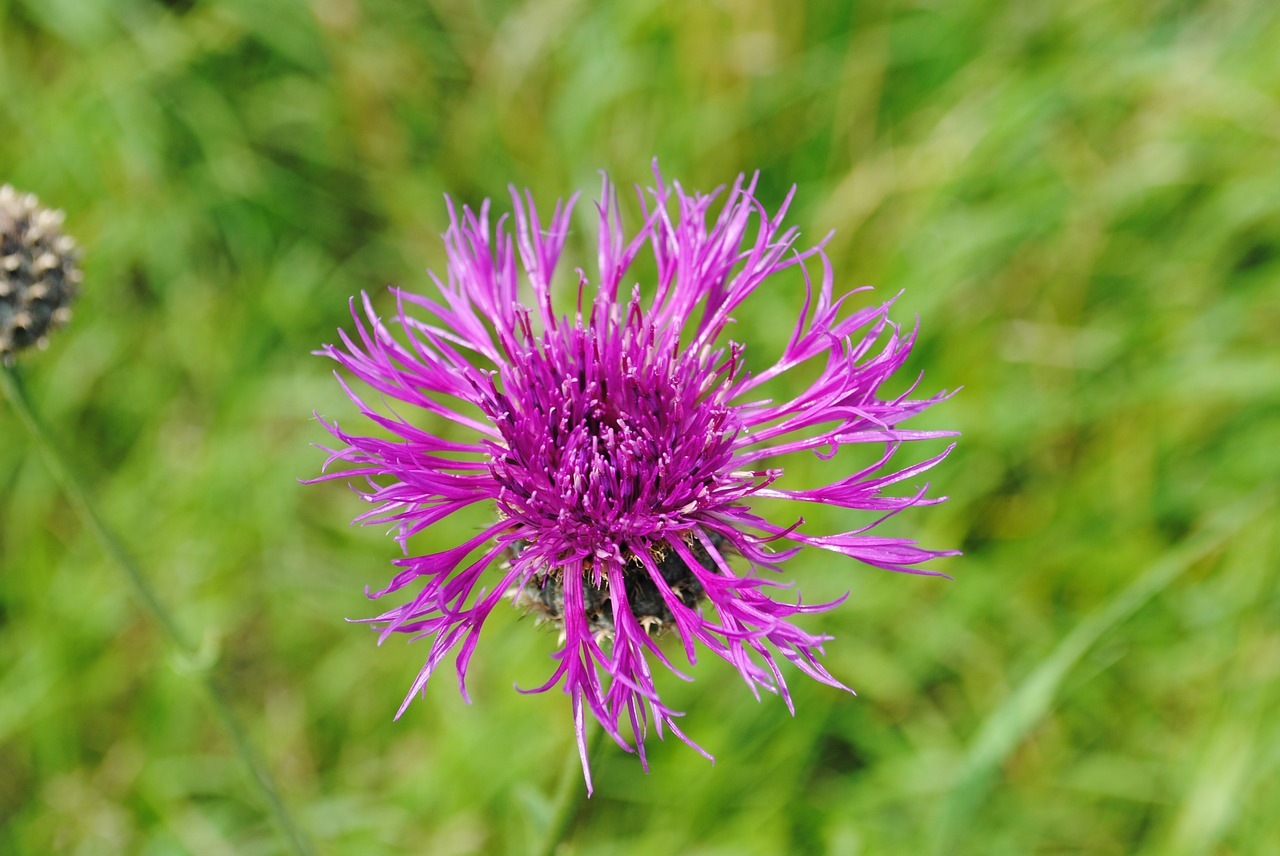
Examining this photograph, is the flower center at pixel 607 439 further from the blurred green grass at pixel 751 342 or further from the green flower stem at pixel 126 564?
the blurred green grass at pixel 751 342

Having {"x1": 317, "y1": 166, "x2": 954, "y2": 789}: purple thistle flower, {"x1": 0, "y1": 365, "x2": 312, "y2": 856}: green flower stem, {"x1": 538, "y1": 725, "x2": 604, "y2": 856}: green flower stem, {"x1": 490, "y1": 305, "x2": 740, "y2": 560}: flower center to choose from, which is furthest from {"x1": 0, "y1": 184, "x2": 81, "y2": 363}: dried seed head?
{"x1": 538, "y1": 725, "x2": 604, "y2": 856}: green flower stem

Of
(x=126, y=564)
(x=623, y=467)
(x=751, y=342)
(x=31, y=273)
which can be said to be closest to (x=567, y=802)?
(x=623, y=467)

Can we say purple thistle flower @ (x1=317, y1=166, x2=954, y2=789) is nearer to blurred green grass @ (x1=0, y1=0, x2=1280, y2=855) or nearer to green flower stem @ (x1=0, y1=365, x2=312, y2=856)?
green flower stem @ (x1=0, y1=365, x2=312, y2=856)

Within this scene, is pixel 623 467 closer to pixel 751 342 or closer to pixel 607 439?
pixel 607 439

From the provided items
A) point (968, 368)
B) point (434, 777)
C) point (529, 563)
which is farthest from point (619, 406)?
point (968, 368)

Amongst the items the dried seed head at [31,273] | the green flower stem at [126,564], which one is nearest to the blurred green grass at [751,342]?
the green flower stem at [126,564]
